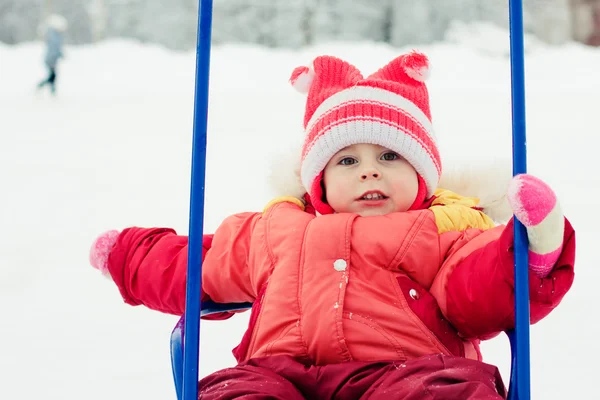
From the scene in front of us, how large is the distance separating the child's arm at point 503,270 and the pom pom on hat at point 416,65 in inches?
13.3

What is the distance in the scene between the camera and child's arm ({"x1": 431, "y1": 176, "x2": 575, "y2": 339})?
1.12 meters

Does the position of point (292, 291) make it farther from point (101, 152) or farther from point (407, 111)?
point (101, 152)

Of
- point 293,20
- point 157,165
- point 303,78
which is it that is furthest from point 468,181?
point 293,20

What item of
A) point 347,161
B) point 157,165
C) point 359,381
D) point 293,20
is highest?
point 293,20

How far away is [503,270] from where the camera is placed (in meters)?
1.22

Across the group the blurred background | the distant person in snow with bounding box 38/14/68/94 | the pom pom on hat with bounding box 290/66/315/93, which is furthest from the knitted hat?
the blurred background

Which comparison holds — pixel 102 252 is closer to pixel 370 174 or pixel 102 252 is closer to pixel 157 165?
pixel 370 174

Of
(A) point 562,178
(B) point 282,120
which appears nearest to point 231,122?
(B) point 282,120

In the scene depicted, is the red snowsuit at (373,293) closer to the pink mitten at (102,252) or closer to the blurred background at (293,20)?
the pink mitten at (102,252)

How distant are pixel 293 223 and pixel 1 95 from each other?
5.62 meters

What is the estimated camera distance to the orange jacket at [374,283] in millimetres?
1270

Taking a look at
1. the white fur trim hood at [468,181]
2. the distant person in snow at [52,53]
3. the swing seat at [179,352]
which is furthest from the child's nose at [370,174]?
the distant person in snow at [52,53]

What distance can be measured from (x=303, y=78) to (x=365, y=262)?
448 millimetres

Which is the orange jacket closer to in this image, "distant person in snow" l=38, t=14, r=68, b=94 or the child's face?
the child's face
